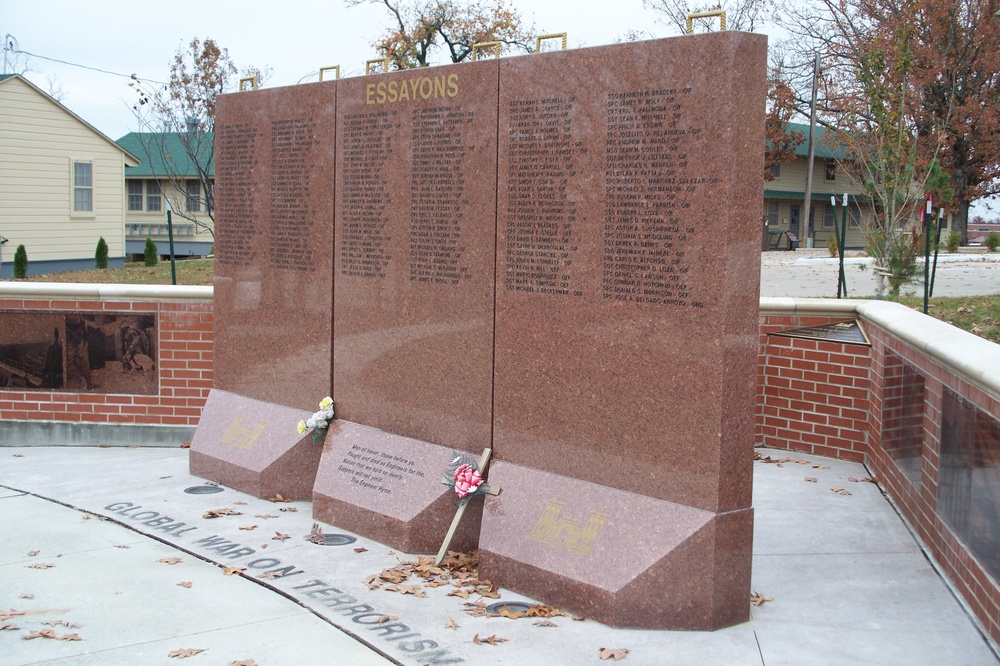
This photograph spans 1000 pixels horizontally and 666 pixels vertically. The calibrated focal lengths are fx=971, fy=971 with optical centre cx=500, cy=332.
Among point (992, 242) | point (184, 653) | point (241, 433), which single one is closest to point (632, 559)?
point (184, 653)

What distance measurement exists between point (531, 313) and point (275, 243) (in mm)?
2709

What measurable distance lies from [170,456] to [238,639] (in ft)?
13.8

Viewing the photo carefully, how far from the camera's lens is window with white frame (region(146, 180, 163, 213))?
1544 inches

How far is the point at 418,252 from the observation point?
6.19 meters

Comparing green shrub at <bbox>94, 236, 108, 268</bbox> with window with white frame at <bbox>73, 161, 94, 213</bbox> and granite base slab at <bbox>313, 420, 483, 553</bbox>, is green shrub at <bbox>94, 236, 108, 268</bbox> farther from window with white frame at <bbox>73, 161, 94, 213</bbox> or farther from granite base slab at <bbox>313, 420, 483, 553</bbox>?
granite base slab at <bbox>313, 420, 483, 553</bbox>

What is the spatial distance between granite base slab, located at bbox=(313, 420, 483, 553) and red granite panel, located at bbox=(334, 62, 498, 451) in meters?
0.12

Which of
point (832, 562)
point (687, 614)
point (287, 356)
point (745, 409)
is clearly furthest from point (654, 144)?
point (287, 356)

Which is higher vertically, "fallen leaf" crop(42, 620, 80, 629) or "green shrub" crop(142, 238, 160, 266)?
"green shrub" crop(142, 238, 160, 266)

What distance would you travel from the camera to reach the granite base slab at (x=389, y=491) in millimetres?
5855

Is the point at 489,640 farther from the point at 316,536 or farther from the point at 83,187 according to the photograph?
the point at 83,187

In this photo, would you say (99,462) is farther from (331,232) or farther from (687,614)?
(687,614)

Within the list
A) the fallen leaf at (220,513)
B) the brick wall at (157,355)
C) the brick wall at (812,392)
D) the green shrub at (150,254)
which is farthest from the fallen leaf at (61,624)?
the green shrub at (150,254)

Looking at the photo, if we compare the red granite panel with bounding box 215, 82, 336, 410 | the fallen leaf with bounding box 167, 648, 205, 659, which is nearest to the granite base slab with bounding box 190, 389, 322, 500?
the red granite panel with bounding box 215, 82, 336, 410

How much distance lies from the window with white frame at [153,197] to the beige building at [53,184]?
10480mm
